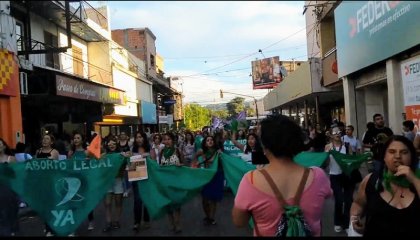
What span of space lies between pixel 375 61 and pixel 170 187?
8928mm

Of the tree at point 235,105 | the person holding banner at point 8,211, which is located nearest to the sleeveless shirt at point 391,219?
the person holding banner at point 8,211

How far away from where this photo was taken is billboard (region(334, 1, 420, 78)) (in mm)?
10983

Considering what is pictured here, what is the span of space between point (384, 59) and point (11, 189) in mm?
10425

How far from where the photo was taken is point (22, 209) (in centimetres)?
1013

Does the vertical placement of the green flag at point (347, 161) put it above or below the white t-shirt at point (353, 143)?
below

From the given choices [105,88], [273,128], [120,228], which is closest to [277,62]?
[105,88]

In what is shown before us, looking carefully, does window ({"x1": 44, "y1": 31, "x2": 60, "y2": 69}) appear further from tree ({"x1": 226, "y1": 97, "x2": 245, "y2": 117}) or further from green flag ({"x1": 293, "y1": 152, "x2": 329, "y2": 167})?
tree ({"x1": 226, "y1": 97, "x2": 245, "y2": 117})

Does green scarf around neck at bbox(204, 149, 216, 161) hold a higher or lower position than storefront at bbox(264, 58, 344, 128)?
lower

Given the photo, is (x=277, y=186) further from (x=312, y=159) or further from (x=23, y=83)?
(x=23, y=83)

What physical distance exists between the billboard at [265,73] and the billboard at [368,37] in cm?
4904

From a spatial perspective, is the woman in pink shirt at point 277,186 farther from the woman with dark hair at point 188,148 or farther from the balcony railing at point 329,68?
the balcony railing at point 329,68

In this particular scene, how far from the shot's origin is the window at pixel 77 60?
24.2 m

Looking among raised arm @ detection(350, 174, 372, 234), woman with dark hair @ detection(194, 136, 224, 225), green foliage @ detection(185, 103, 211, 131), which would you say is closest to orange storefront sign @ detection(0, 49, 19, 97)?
woman with dark hair @ detection(194, 136, 224, 225)

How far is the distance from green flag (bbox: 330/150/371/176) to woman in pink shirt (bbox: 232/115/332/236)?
5.30 meters
